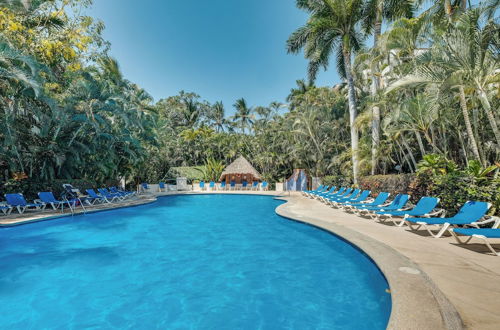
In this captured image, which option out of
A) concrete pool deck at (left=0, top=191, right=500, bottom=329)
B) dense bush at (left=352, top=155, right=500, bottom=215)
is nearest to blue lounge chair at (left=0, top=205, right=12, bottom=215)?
concrete pool deck at (left=0, top=191, right=500, bottom=329)

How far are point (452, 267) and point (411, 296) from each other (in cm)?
148

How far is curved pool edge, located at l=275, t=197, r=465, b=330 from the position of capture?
2.39 meters

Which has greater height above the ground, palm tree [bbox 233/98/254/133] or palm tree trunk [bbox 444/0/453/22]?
palm tree [bbox 233/98/254/133]

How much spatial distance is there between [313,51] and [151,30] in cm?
1272

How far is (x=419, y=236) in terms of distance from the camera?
18.9ft

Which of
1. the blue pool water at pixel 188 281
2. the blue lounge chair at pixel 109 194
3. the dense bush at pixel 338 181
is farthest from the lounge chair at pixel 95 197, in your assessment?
the dense bush at pixel 338 181

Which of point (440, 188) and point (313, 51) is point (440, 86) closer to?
point (440, 188)

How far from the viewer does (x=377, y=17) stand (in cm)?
Result: 1379

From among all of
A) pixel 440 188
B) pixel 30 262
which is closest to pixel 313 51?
pixel 440 188

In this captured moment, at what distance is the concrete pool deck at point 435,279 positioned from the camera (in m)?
2.46

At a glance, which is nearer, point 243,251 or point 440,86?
point 243,251

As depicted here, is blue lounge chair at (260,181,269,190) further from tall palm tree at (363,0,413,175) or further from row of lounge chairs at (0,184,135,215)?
row of lounge chairs at (0,184,135,215)

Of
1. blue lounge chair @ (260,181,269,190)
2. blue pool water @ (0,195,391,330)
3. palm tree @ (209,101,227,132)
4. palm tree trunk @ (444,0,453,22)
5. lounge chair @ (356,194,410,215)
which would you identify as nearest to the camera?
blue pool water @ (0,195,391,330)

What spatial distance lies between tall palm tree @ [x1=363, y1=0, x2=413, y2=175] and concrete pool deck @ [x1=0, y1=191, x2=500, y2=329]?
8160 mm
